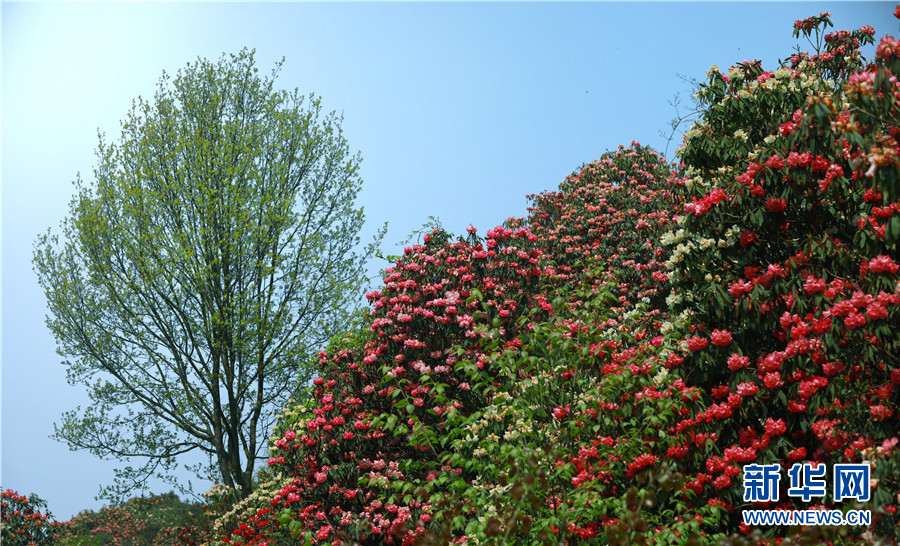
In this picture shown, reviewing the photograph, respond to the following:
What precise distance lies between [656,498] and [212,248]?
367 inches

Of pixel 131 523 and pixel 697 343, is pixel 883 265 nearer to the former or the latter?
pixel 697 343

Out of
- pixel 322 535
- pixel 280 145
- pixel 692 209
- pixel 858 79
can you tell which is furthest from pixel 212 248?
pixel 858 79

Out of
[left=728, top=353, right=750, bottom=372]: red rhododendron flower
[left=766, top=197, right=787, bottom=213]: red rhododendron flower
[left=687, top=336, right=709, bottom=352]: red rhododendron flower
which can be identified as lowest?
[left=728, top=353, right=750, bottom=372]: red rhododendron flower

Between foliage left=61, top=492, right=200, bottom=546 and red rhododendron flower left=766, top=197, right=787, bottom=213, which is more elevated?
red rhododendron flower left=766, top=197, right=787, bottom=213

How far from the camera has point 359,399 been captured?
25.6 feet

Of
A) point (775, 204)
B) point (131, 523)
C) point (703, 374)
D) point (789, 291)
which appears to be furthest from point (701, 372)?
point (131, 523)

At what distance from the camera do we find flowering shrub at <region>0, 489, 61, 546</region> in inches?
455

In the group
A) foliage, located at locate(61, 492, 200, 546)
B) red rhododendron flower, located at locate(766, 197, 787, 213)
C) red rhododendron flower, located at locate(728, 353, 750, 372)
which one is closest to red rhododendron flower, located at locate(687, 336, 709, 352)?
red rhododendron flower, located at locate(728, 353, 750, 372)

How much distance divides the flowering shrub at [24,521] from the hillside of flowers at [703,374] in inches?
258

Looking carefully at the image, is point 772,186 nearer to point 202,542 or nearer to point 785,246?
point 785,246

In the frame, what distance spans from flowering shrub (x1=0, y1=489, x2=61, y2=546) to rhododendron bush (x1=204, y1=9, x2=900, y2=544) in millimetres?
6483

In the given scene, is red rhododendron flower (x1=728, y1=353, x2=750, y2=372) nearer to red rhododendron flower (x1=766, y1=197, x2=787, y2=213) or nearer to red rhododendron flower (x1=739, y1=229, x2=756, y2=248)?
red rhododendron flower (x1=739, y1=229, x2=756, y2=248)

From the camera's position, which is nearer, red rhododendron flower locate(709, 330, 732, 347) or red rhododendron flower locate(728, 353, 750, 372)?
red rhododendron flower locate(728, 353, 750, 372)

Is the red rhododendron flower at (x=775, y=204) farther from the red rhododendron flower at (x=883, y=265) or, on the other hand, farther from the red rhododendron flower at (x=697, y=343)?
the red rhododendron flower at (x=697, y=343)
